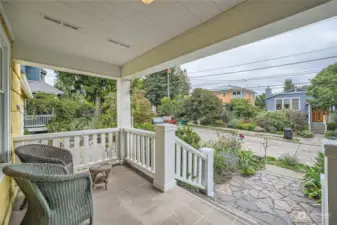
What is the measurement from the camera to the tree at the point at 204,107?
459 centimetres

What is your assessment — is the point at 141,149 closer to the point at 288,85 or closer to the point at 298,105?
the point at 298,105

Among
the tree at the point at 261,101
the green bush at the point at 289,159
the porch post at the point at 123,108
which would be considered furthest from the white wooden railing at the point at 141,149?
the green bush at the point at 289,159

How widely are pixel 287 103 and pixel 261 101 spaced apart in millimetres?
768

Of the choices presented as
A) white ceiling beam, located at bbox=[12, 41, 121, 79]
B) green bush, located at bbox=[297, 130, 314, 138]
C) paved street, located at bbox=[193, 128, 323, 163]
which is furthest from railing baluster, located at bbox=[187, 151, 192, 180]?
white ceiling beam, located at bbox=[12, 41, 121, 79]

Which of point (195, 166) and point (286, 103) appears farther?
point (286, 103)

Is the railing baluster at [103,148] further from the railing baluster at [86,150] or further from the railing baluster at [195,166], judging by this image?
the railing baluster at [195,166]

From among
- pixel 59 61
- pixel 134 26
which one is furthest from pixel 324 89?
pixel 59 61

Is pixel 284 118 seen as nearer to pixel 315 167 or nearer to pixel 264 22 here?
pixel 315 167

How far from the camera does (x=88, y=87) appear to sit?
6.82 metres

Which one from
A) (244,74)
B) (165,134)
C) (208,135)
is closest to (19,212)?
(165,134)

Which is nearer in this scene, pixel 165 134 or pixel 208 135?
pixel 165 134

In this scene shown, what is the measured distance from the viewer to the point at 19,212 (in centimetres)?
190

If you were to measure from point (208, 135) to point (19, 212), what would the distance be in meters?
4.24

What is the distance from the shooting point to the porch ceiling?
157cm
